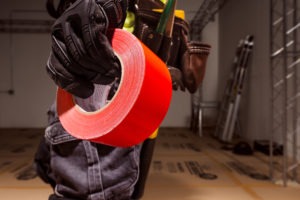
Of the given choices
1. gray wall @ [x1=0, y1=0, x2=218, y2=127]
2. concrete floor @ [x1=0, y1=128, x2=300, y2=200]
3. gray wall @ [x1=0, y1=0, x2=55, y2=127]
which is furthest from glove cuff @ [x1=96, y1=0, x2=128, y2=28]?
gray wall @ [x1=0, y1=0, x2=55, y2=127]

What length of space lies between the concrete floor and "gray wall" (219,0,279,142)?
0.80 meters

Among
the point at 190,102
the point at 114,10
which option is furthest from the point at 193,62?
Answer: the point at 190,102

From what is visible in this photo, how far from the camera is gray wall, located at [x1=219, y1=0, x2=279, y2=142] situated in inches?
127

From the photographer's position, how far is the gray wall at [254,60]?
127 inches

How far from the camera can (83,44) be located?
40 cm

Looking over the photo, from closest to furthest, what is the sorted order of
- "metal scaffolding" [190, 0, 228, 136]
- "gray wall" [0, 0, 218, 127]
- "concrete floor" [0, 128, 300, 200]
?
"concrete floor" [0, 128, 300, 200] < "metal scaffolding" [190, 0, 228, 136] < "gray wall" [0, 0, 218, 127]

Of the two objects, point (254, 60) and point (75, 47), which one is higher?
point (254, 60)

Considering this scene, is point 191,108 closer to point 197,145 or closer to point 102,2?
point 197,145

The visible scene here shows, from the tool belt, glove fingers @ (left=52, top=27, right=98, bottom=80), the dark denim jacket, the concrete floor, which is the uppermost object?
the tool belt

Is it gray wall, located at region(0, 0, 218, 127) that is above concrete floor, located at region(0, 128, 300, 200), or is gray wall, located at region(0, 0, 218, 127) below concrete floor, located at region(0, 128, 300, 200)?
above

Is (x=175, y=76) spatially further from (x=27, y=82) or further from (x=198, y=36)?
(x=27, y=82)

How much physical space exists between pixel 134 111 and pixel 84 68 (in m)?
0.14

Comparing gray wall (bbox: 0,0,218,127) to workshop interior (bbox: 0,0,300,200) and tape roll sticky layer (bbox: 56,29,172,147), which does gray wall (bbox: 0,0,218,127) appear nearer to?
workshop interior (bbox: 0,0,300,200)

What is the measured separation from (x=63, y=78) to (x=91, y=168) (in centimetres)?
33
